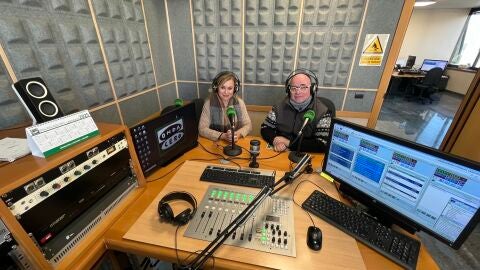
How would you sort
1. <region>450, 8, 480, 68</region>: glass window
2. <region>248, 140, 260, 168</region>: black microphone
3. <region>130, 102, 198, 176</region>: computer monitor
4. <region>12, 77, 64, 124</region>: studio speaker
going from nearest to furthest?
1. <region>12, 77, 64, 124</region>: studio speaker
2. <region>130, 102, 198, 176</region>: computer monitor
3. <region>248, 140, 260, 168</region>: black microphone
4. <region>450, 8, 480, 68</region>: glass window

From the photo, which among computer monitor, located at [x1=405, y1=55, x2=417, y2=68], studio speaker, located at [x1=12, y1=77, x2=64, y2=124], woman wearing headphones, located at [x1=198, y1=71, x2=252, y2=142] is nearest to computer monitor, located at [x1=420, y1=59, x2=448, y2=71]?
computer monitor, located at [x1=405, y1=55, x2=417, y2=68]

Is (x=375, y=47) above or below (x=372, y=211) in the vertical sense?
above

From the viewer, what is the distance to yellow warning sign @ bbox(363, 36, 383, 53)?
1.96 metres

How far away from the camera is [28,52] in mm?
1099

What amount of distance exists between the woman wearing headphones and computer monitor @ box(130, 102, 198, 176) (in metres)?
0.30

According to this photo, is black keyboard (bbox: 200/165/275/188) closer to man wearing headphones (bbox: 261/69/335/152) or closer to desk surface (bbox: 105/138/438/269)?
desk surface (bbox: 105/138/438/269)

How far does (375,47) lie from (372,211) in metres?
1.77

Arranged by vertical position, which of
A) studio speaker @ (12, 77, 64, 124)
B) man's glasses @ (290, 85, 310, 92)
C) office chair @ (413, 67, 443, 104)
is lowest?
office chair @ (413, 67, 443, 104)

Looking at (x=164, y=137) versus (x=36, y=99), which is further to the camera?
(x=164, y=137)

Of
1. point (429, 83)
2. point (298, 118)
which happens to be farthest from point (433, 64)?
point (298, 118)

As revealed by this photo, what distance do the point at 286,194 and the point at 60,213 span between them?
0.89m

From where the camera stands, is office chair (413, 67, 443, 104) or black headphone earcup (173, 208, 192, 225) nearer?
black headphone earcup (173, 208, 192, 225)

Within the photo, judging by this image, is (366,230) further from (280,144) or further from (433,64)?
(433,64)

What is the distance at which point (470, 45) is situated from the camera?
5672 mm
